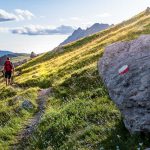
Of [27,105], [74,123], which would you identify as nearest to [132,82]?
[74,123]

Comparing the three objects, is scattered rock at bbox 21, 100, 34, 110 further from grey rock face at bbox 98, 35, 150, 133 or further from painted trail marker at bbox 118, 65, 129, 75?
painted trail marker at bbox 118, 65, 129, 75

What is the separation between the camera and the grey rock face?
59.9 feet

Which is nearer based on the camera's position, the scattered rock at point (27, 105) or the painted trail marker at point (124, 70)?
the painted trail marker at point (124, 70)

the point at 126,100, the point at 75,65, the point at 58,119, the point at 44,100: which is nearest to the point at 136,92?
the point at 126,100

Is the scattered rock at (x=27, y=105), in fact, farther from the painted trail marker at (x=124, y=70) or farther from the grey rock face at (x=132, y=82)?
the painted trail marker at (x=124, y=70)

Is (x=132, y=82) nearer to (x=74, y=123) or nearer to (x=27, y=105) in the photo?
(x=74, y=123)

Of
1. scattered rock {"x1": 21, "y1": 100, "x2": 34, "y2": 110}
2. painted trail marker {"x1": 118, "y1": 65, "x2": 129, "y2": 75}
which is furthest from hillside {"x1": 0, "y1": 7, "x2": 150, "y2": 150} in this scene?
painted trail marker {"x1": 118, "y1": 65, "x2": 129, "y2": 75}

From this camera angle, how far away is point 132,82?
63.5 feet

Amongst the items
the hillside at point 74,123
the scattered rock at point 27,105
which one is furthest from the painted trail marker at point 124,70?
the scattered rock at point 27,105

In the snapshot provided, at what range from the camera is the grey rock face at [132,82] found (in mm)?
18250

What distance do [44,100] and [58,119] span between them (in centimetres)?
1178

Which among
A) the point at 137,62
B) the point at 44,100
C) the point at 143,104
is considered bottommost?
the point at 44,100

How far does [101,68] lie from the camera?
2247cm

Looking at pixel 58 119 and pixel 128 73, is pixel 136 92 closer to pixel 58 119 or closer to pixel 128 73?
pixel 128 73
